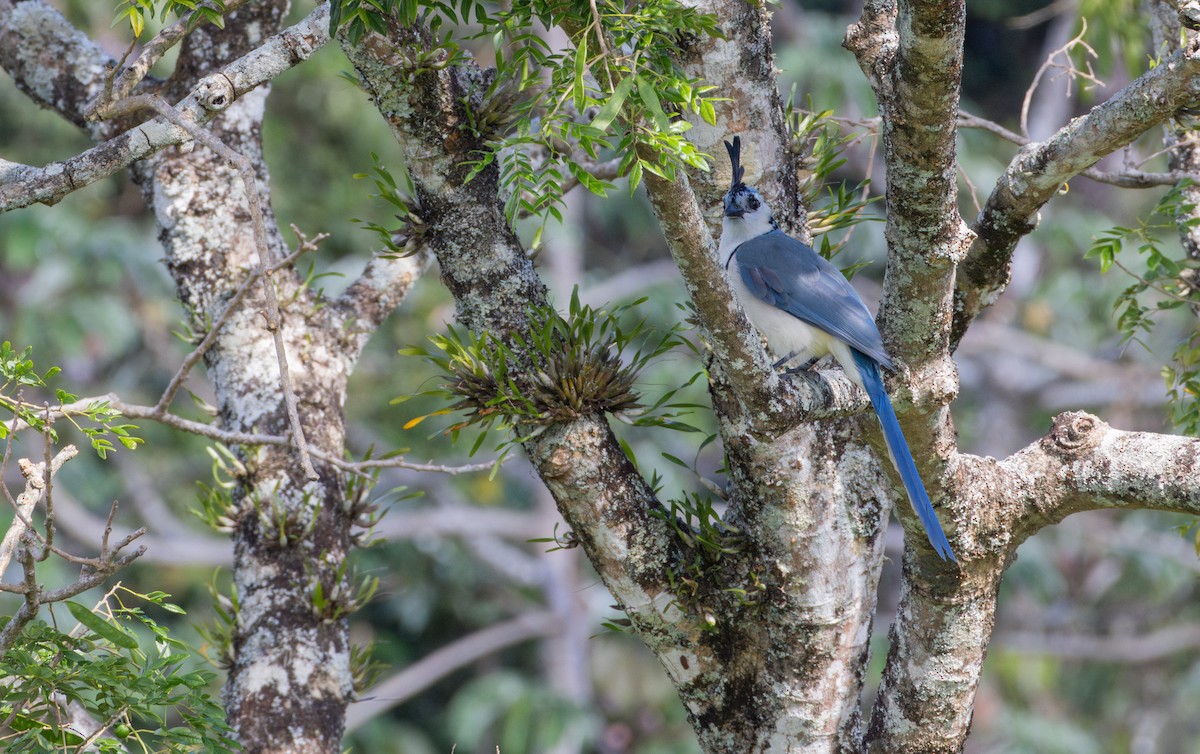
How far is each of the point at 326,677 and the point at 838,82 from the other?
9777 millimetres

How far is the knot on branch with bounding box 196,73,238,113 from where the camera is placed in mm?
2436

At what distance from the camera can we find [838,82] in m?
11.6

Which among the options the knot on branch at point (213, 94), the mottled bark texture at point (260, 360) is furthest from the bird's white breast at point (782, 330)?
the knot on branch at point (213, 94)

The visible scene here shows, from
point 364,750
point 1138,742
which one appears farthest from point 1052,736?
point 364,750

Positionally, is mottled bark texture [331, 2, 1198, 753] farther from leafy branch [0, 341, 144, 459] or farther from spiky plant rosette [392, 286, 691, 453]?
leafy branch [0, 341, 144, 459]

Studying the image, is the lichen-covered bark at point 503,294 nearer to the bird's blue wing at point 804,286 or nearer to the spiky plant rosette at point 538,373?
the spiky plant rosette at point 538,373

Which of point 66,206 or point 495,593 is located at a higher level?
point 66,206

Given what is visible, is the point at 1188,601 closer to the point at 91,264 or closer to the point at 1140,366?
the point at 1140,366

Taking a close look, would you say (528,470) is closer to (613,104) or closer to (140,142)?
(140,142)

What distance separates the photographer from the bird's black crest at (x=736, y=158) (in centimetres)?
283

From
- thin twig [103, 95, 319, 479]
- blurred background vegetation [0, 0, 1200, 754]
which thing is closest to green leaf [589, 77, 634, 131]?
thin twig [103, 95, 319, 479]

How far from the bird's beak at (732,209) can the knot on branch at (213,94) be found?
49.2 inches

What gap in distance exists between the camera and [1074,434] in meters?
2.75

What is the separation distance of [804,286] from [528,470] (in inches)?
349
